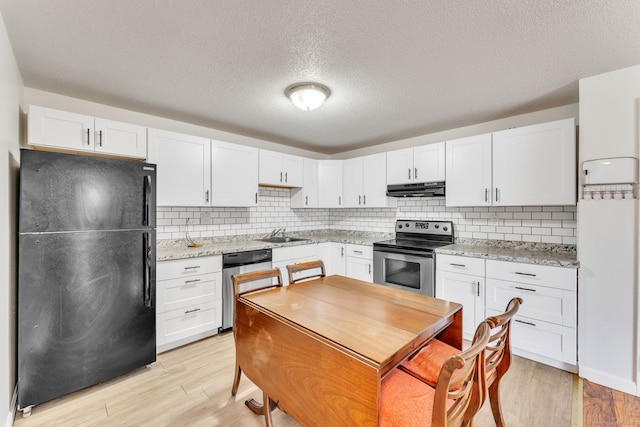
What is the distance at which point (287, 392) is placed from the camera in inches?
56.1

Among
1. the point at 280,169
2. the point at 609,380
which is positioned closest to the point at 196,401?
the point at 280,169

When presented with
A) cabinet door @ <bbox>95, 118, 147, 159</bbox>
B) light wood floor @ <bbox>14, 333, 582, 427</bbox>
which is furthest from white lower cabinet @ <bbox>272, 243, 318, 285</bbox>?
cabinet door @ <bbox>95, 118, 147, 159</bbox>

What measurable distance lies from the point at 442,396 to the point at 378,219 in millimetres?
3604

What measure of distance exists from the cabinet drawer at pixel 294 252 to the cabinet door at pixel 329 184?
2.74 feet

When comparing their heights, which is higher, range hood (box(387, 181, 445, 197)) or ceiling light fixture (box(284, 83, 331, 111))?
ceiling light fixture (box(284, 83, 331, 111))

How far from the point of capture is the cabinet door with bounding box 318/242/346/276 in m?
4.05

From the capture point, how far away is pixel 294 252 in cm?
368

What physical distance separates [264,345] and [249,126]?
2.72m

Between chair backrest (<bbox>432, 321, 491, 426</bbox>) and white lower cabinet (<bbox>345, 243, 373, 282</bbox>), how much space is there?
2530mm

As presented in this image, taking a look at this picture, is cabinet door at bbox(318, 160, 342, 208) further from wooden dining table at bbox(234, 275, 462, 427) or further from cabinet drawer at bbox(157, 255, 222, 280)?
wooden dining table at bbox(234, 275, 462, 427)

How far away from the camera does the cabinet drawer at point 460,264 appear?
278cm

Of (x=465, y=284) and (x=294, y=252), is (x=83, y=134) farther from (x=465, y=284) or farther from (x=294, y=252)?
(x=465, y=284)

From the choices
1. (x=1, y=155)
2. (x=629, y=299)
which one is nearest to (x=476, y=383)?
(x=629, y=299)

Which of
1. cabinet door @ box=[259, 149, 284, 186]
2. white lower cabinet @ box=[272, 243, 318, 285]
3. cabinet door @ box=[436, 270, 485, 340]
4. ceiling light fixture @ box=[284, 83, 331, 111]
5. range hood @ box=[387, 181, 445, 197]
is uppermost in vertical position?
ceiling light fixture @ box=[284, 83, 331, 111]
